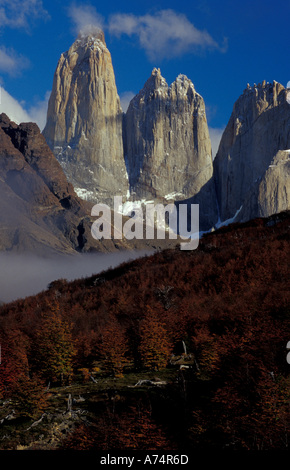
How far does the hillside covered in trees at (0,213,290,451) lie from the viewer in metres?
19.9

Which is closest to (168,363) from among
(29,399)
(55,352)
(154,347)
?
(154,347)

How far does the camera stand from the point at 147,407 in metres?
23.2

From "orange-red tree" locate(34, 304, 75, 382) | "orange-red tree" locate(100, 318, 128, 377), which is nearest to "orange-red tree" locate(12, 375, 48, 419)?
"orange-red tree" locate(100, 318, 128, 377)

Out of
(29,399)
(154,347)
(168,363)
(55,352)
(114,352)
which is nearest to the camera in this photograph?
(29,399)

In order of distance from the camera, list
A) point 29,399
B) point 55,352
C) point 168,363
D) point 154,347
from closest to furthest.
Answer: point 29,399, point 154,347, point 168,363, point 55,352

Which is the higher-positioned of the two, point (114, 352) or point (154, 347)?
point (154, 347)

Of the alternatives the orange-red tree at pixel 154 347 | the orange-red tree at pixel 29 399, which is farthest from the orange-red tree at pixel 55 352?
the orange-red tree at pixel 29 399

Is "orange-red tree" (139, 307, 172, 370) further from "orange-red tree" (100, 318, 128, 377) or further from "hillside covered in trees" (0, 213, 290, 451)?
"orange-red tree" (100, 318, 128, 377)

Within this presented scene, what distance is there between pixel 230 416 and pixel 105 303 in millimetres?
35287

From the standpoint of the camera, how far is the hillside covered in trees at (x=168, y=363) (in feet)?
65.4

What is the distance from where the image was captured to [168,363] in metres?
32.5

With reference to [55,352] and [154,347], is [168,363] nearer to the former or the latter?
[154,347]
